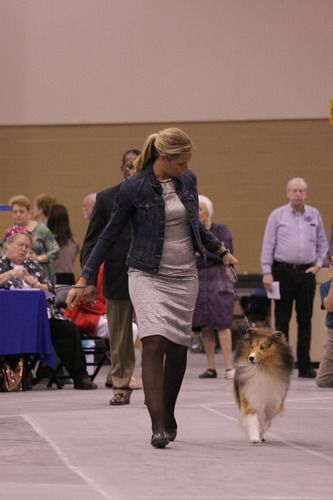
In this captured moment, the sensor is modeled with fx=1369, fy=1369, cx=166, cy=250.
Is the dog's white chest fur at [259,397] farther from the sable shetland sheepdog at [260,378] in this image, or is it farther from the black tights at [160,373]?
the black tights at [160,373]

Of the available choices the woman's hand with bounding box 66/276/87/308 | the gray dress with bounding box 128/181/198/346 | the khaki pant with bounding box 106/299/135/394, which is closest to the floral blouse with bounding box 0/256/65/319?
the khaki pant with bounding box 106/299/135/394

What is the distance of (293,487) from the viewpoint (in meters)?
6.30

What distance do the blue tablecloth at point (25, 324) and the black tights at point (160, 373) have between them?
444 centimetres

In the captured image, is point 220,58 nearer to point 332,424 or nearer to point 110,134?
point 110,134

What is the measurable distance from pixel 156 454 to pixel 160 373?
476mm

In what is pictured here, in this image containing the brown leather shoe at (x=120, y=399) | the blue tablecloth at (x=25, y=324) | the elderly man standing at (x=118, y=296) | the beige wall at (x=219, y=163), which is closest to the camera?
the elderly man standing at (x=118, y=296)

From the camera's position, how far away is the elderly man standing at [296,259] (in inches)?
555

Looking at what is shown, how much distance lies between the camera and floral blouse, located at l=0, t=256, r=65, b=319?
41.3 feet

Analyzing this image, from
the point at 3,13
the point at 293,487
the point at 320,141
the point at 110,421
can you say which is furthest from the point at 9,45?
the point at 293,487

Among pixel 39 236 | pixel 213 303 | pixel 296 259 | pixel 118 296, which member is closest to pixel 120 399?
pixel 118 296

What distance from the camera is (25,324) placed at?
12188mm

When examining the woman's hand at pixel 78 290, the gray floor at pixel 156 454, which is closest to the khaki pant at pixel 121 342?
the gray floor at pixel 156 454

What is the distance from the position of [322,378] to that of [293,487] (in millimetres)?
6241

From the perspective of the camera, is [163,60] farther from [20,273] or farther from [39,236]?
[20,273]
